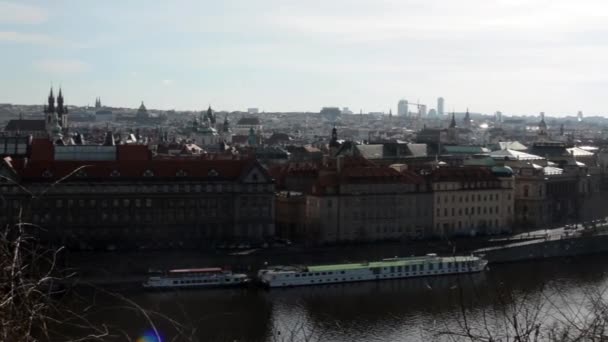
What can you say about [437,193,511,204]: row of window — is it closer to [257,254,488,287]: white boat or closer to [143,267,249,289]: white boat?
[257,254,488,287]: white boat

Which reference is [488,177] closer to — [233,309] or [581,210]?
[581,210]

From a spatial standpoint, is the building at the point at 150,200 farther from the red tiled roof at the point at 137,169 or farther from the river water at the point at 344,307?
the river water at the point at 344,307

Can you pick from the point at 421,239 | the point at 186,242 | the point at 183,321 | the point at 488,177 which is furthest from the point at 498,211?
the point at 183,321

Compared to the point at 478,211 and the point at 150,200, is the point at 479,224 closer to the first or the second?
the point at 478,211

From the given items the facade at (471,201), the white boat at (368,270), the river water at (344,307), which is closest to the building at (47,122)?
the facade at (471,201)

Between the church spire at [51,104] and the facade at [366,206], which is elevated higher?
the church spire at [51,104]

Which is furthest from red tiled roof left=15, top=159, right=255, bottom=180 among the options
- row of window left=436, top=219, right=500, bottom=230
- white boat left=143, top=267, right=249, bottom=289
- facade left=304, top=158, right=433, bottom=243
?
row of window left=436, top=219, right=500, bottom=230

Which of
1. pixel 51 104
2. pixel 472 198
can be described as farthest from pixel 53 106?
pixel 472 198
